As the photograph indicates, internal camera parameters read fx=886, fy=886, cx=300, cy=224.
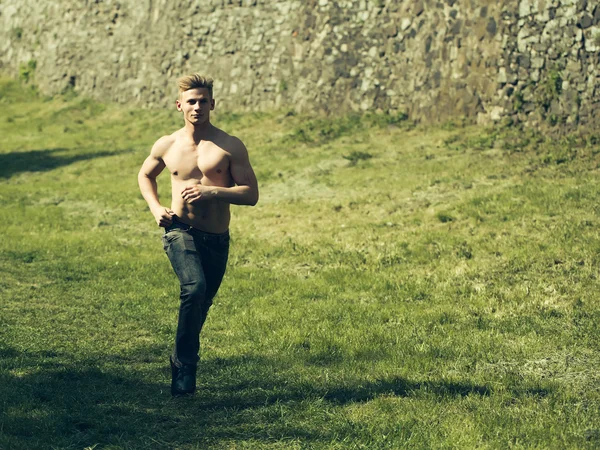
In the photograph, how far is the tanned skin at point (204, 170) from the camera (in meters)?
6.04

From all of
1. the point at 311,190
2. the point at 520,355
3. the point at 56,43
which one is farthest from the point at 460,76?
the point at 56,43

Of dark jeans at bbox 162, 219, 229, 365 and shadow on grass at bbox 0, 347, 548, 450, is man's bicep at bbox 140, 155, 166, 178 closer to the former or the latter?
dark jeans at bbox 162, 219, 229, 365

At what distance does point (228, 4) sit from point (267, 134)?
4.57 meters

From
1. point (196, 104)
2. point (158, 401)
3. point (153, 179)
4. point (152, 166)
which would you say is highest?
point (196, 104)

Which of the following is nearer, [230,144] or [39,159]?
[230,144]

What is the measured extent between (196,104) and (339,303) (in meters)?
3.53

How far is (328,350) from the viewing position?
7258 millimetres

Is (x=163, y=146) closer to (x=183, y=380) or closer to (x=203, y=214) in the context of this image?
(x=203, y=214)

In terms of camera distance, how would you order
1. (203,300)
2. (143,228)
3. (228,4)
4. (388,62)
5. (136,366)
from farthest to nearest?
(228,4), (388,62), (143,228), (136,366), (203,300)

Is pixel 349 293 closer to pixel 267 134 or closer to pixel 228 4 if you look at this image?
pixel 267 134

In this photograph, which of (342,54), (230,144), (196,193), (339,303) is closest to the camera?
(196,193)

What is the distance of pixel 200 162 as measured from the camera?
605cm

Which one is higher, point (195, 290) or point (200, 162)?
point (200, 162)

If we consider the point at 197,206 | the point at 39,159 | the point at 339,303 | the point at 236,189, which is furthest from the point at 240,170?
the point at 39,159
